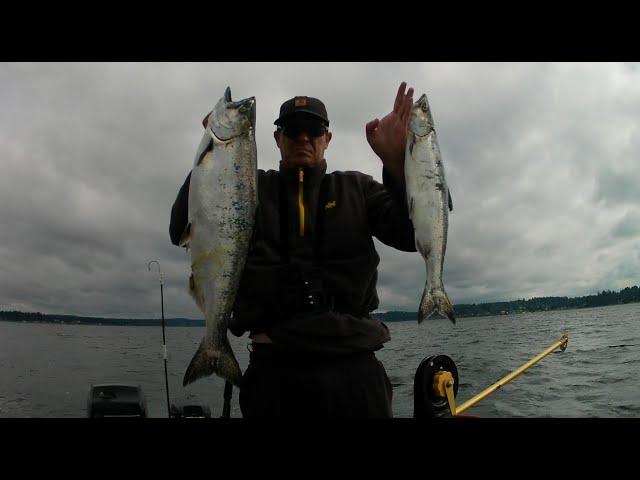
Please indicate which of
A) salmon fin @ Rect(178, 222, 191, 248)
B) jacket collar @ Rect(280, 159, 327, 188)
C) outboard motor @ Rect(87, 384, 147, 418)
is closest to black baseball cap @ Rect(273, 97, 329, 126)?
jacket collar @ Rect(280, 159, 327, 188)

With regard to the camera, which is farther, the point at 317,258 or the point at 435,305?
the point at 435,305

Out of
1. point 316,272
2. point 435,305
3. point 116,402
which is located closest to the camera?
point 316,272

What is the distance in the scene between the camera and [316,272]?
3.21 m

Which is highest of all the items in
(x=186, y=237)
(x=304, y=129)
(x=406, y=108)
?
(x=406, y=108)

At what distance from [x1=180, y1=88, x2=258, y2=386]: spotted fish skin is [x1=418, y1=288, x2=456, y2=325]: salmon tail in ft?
5.43

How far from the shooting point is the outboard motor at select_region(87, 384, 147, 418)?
6.88m

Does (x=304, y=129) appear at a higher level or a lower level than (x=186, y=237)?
higher

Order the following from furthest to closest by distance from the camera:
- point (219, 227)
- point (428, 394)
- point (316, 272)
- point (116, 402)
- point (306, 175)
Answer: point (116, 402) < point (428, 394) < point (306, 175) < point (316, 272) < point (219, 227)

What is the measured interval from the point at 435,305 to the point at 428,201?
0.86 metres

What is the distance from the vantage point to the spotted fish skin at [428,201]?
3.51m

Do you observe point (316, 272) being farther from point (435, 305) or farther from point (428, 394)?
point (428, 394)

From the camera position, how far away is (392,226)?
3.49 meters

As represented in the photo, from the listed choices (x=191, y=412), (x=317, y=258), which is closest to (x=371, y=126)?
(x=317, y=258)
